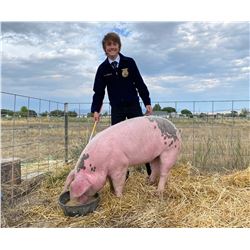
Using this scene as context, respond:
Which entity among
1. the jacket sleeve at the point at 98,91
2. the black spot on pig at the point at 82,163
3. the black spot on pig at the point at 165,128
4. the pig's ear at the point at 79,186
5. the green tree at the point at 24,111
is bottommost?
the pig's ear at the point at 79,186

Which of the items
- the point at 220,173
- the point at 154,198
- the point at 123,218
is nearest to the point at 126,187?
the point at 154,198

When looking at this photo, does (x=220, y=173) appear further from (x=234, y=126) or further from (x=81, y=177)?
(x=81, y=177)

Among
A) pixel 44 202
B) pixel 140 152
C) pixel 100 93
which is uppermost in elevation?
pixel 100 93

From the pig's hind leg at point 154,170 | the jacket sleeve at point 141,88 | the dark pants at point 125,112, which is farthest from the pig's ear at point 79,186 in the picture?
the jacket sleeve at point 141,88

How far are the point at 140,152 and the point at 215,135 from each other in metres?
2.45

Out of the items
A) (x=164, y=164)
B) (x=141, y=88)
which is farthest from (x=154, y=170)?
(x=141, y=88)

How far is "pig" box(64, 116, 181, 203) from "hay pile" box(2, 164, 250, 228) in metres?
0.19

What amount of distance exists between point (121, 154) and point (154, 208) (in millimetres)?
655

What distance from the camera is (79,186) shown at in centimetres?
348

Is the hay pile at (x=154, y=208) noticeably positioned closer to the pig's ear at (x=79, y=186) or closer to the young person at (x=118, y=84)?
the pig's ear at (x=79, y=186)

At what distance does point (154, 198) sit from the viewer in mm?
3934

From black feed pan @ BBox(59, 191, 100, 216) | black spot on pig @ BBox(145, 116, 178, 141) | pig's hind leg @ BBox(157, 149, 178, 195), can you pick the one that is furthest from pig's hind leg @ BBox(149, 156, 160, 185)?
black feed pan @ BBox(59, 191, 100, 216)

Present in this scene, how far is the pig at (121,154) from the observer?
3.54 m

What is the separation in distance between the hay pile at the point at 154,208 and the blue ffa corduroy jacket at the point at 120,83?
1039mm
